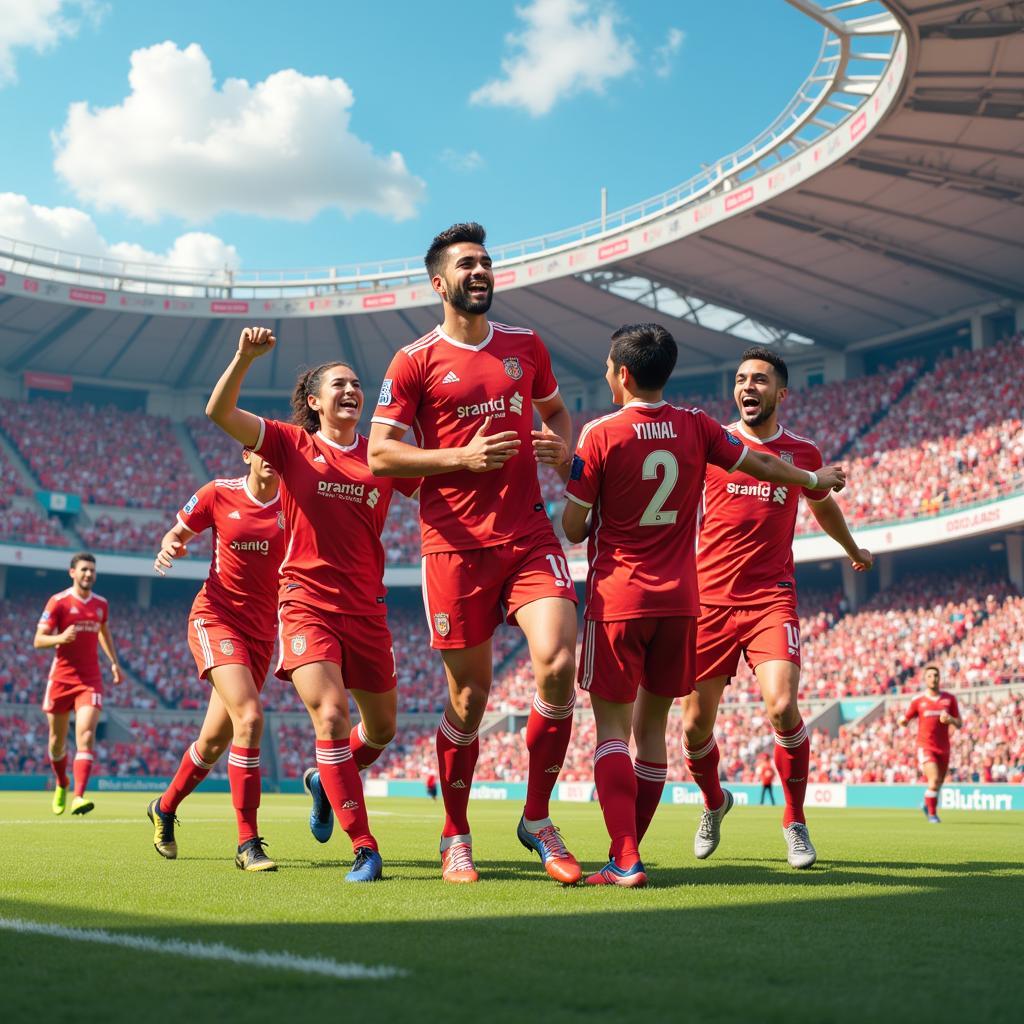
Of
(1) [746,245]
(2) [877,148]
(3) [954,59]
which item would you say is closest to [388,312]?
(1) [746,245]

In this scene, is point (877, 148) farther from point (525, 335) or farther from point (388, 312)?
point (525, 335)

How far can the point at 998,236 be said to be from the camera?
113 feet

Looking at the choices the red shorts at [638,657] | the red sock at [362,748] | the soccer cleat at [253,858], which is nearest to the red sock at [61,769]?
the red sock at [362,748]

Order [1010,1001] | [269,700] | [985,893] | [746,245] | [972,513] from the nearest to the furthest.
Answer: [1010,1001] → [985,893] → [972,513] → [746,245] → [269,700]

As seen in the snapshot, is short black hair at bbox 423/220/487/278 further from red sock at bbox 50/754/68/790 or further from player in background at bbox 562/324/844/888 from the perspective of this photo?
red sock at bbox 50/754/68/790

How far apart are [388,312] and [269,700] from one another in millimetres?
15142

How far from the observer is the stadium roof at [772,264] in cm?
2694

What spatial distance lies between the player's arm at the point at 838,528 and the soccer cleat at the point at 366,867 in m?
3.44

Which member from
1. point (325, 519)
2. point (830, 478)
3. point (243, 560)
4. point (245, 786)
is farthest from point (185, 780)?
point (830, 478)

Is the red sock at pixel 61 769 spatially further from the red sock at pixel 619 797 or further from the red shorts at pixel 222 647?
the red sock at pixel 619 797

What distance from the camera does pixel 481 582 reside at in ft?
20.1

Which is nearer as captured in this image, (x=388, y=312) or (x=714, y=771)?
Answer: (x=714, y=771)

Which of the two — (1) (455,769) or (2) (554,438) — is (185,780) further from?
(2) (554,438)

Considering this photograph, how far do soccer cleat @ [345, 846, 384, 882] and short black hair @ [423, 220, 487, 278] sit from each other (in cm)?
298
